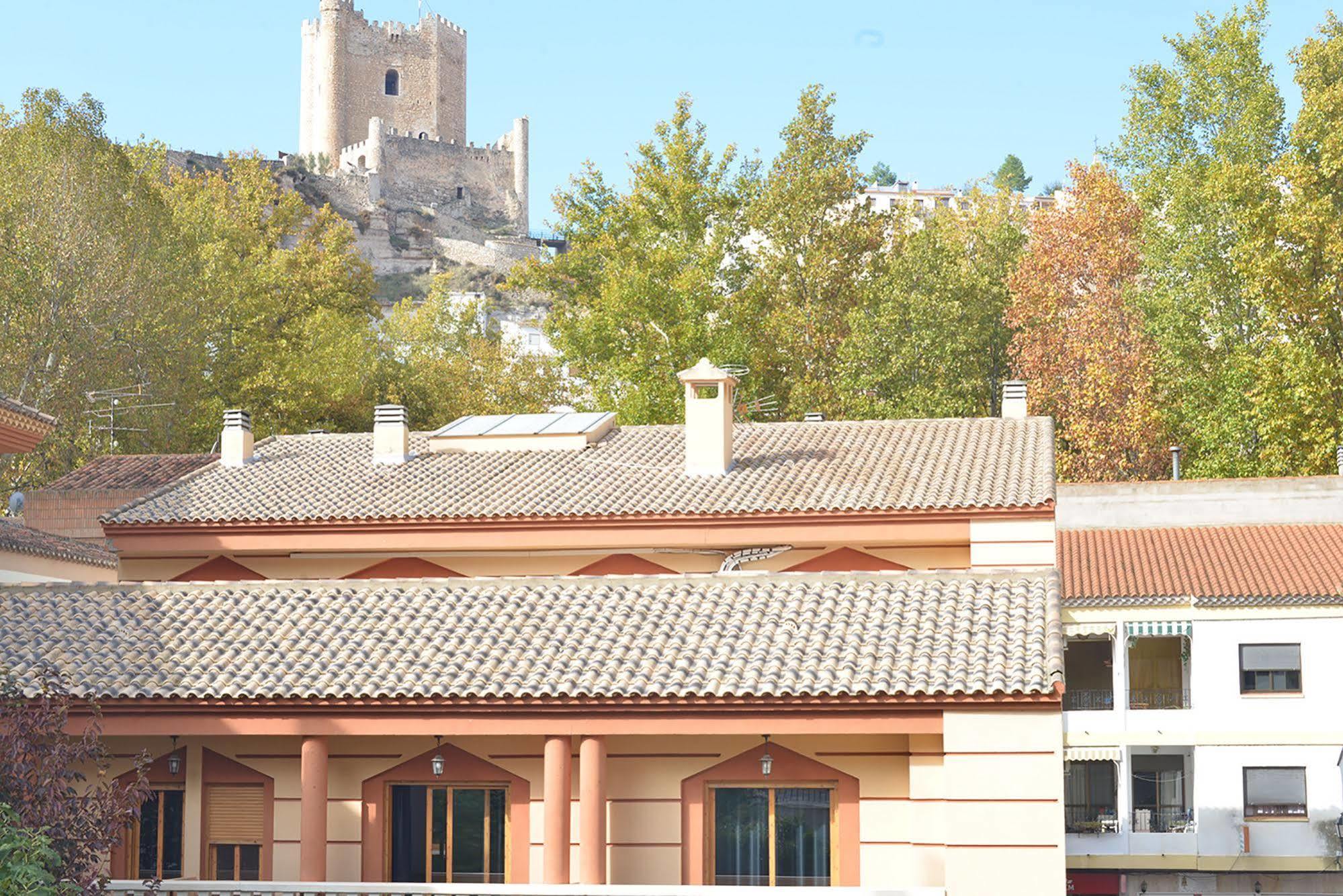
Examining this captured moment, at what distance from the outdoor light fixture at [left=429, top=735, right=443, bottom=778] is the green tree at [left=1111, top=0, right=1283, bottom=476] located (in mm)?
25425

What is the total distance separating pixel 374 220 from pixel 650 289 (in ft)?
258

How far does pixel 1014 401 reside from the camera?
96.0ft

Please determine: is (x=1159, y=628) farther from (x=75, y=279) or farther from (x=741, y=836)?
(x=75, y=279)

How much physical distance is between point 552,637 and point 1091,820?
18.8 meters

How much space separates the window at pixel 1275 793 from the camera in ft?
101

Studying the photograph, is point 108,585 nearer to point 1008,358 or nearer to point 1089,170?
point 1008,358

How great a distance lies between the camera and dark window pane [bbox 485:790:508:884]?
17.9m

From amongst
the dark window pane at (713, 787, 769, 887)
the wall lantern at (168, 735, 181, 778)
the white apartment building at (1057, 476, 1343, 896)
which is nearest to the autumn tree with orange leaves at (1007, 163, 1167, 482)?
the white apartment building at (1057, 476, 1343, 896)

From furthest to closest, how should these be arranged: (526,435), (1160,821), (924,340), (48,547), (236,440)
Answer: (924,340), (1160,821), (526,435), (236,440), (48,547)

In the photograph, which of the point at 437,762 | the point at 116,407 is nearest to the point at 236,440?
the point at 437,762

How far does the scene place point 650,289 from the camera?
44.1 metres

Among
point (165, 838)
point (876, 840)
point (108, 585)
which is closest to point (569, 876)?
point (876, 840)

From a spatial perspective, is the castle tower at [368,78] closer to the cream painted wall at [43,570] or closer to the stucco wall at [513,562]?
the cream painted wall at [43,570]

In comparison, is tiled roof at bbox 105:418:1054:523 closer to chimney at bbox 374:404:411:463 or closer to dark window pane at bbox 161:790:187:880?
chimney at bbox 374:404:411:463
